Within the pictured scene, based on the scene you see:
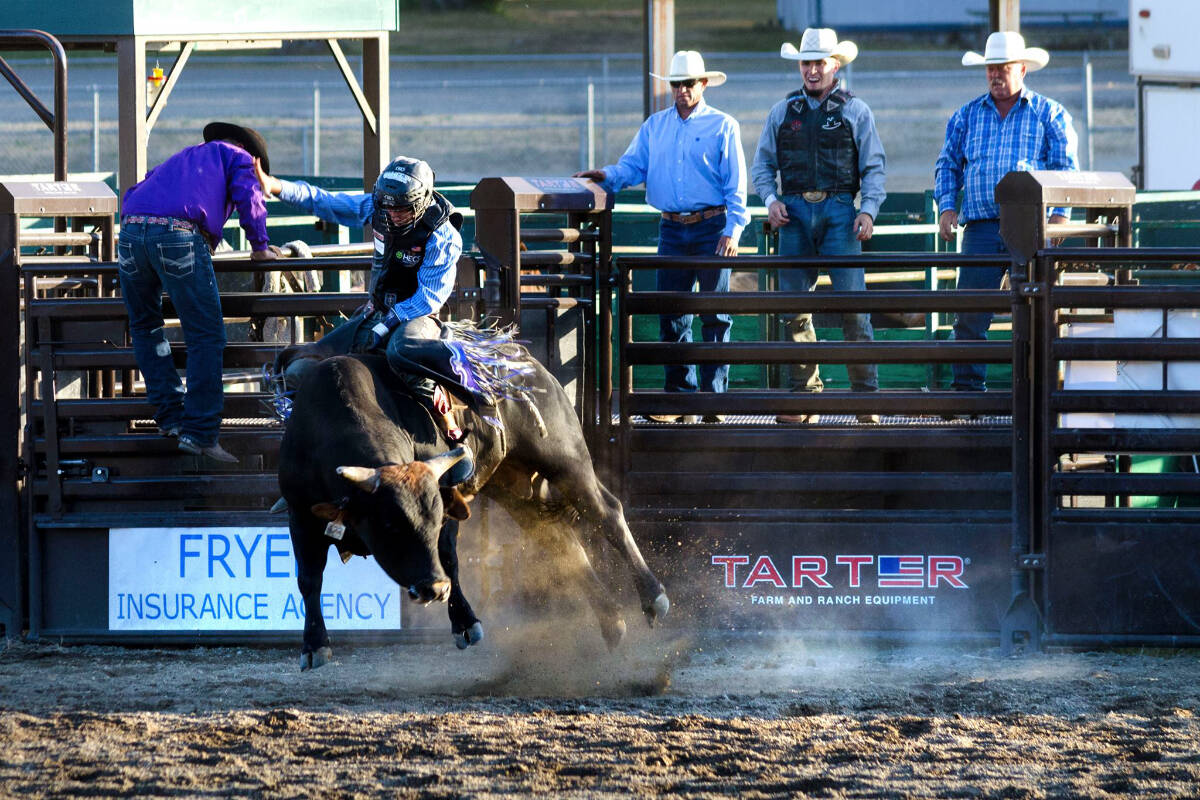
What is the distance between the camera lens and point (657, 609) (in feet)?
24.0

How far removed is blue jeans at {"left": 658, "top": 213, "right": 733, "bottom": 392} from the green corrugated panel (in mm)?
4585

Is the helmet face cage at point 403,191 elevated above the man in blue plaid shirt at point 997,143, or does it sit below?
below

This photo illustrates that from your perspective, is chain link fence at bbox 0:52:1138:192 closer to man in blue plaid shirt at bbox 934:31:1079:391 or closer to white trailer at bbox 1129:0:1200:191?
white trailer at bbox 1129:0:1200:191

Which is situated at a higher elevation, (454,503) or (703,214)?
(703,214)

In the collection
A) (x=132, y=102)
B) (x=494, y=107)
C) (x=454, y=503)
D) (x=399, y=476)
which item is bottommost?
(x=454, y=503)

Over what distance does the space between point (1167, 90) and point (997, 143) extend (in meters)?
9.52

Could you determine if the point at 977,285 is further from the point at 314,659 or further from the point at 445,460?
the point at 314,659

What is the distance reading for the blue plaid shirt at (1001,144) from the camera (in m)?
8.73

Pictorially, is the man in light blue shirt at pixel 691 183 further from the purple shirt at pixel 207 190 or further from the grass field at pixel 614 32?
the grass field at pixel 614 32

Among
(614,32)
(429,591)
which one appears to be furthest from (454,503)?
(614,32)

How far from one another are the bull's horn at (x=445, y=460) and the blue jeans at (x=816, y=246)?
8.47 ft

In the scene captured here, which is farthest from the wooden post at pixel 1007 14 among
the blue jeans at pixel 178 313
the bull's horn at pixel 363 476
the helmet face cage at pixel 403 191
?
the bull's horn at pixel 363 476

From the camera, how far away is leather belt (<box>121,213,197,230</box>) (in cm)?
762

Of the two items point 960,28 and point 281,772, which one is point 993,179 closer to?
point 281,772
